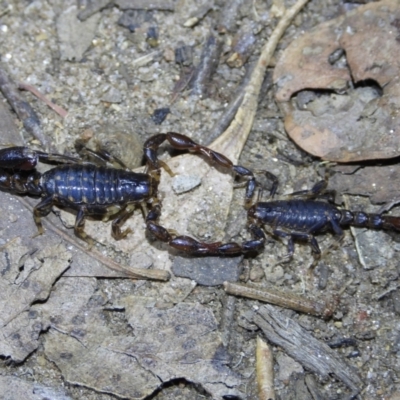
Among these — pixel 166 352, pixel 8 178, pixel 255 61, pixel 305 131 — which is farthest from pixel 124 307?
pixel 255 61

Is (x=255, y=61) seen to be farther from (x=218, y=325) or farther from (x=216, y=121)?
(x=218, y=325)

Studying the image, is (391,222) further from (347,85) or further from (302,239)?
(347,85)

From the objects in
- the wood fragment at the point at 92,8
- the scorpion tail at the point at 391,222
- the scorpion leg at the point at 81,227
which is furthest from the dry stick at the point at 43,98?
the scorpion tail at the point at 391,222

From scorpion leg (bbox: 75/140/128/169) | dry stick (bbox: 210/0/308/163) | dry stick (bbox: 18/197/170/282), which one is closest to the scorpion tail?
dry stick (bbox: 210/0/308/163)

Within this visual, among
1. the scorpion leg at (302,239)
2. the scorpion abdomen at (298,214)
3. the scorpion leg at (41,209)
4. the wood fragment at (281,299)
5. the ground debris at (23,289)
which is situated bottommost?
the wood fragment at (281,299)

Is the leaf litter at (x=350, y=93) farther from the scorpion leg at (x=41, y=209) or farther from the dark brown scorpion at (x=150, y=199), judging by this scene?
the scorpion leg at (x=41, y=209)

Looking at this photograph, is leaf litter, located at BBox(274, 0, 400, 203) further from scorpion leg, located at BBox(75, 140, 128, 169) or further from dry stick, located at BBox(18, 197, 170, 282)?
dry stick, located at BBox(18, 197, 170, 282)
